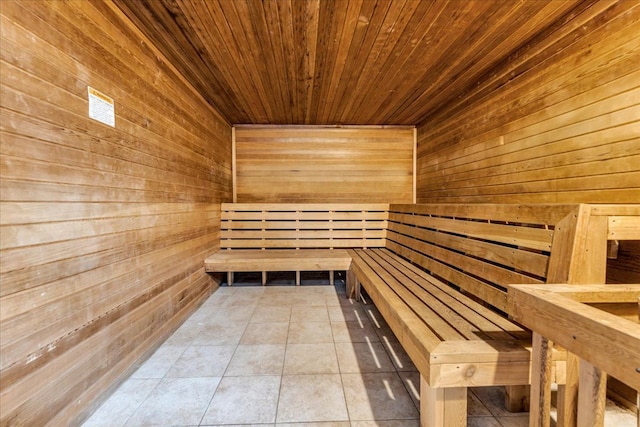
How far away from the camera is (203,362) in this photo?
6.49 ft

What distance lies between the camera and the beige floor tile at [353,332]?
2.30m

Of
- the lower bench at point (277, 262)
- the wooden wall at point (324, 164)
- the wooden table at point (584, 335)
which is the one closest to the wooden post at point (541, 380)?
A: the wooden table at point (584, 335)

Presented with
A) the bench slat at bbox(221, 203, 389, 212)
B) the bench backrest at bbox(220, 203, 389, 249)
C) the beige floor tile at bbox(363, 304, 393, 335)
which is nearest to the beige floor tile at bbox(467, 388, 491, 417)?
the beige floor tile at bbox(363, 304, 393, 335)

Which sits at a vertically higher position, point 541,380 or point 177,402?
point 541,380

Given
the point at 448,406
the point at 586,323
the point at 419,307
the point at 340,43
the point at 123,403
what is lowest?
the point at 123,403

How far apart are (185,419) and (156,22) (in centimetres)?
252

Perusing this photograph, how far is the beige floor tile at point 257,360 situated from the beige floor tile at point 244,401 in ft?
0.21

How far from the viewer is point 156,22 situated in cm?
192

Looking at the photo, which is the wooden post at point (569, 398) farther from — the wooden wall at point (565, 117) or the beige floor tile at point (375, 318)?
the beige floor tile at point (375, 318)

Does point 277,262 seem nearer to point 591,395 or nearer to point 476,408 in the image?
point 476,408

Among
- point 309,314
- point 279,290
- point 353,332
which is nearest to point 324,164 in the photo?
point 279,290

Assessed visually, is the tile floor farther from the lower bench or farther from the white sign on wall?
the white sign on wall

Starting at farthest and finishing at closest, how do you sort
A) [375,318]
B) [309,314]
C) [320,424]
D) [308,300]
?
[308,300], [309,314], [375,318], [320,424]

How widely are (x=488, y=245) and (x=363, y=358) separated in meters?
1.17
